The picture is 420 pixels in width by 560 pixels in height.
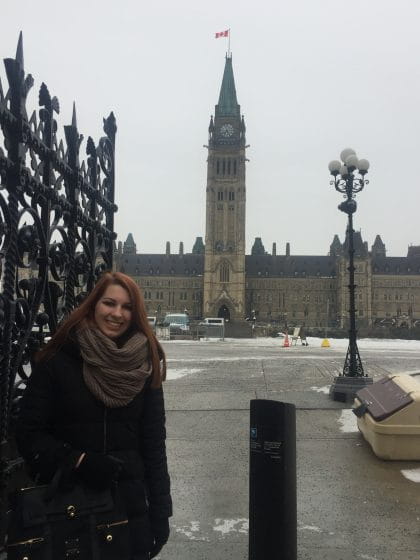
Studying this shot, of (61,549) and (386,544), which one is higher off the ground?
(61,549)

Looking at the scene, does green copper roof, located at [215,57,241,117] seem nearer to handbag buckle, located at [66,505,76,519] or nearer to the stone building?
the stone building

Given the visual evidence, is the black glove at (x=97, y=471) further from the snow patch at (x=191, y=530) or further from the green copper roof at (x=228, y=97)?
the green copper roof at (x=228, y=97)

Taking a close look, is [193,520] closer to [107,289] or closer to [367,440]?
[107,289]

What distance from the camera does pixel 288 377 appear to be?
14.6 m

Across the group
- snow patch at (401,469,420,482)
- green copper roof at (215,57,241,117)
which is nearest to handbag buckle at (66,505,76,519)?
snow patch at (401,469,420,482)

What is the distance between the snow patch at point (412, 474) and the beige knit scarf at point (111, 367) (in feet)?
14.5

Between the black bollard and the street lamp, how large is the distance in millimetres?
7653

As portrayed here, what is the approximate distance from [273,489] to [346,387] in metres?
7.86

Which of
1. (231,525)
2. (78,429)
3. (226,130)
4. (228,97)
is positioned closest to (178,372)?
(231,525)

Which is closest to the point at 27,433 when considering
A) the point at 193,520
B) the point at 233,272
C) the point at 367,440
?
the point at 193,520

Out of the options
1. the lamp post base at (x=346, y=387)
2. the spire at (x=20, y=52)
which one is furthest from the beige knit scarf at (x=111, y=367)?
the lamp post base at (x=346, y=387)

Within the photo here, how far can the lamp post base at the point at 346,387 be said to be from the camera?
432 inches

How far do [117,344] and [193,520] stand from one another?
265 centimetres

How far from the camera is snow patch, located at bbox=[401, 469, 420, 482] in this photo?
5825mm
